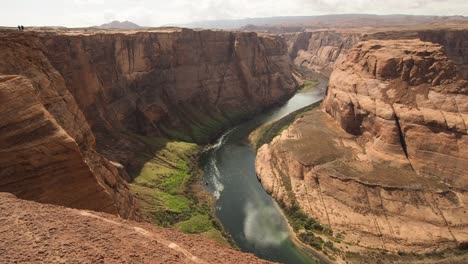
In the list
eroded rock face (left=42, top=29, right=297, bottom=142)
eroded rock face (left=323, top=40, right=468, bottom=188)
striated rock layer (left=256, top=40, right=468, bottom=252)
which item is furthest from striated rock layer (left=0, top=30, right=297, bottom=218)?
eroded rock face (left=323, top=40, right=468, bottom=188)

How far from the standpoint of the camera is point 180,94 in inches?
4031

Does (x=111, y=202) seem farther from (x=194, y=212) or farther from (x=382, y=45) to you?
(x=382, y=45)

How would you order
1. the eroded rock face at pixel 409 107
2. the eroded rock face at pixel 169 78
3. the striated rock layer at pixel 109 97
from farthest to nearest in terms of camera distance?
1. the eroded rock face at pixel 169 78
2. the eroded rock face at pixel 409 107
3. the striated rock layer at pixel 109 97

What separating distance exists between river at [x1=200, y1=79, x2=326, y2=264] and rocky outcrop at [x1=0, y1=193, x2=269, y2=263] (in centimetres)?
3442

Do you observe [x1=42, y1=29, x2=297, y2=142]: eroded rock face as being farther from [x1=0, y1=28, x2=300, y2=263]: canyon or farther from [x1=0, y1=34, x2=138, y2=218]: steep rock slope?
[x1=0, y1=34, x2=138, y2=218]: steep rock slope

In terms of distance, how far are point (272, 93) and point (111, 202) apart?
105m

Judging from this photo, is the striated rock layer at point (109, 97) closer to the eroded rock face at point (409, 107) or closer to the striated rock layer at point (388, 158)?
the striated rock layer at point (388, 158)

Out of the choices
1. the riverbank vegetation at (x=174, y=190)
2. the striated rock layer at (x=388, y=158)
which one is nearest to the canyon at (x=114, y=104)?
the riverbank vegetation at (x=174, y=190)

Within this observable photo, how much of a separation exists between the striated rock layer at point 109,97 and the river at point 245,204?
31.9ft

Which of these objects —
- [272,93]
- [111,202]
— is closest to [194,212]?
[111,202]

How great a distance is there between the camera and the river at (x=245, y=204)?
172 feet

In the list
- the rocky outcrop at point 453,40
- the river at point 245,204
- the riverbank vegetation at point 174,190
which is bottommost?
the river at point 245,204

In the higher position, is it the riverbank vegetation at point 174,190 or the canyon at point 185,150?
the canyon at point 185,150

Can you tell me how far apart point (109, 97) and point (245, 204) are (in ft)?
117
